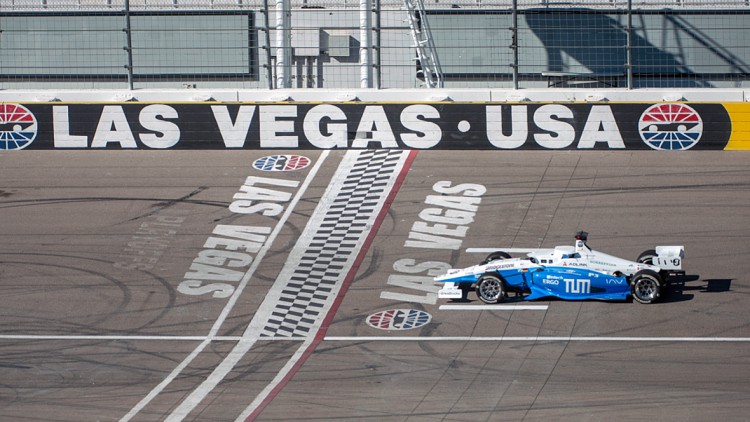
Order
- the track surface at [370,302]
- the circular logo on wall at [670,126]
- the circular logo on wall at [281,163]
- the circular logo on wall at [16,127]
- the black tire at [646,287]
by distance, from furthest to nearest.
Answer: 1. the circular logo on wall at [16,127]
2. the circular logo on wall at [281,163]
3. the circular logo on wall at [670,126]
4. the black tire at [646,287]
5. the track surface at [370,302]

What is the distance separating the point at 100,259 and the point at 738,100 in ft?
39.3

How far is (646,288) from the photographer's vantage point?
12812 mm

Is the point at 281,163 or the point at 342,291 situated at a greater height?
the point at 281,163

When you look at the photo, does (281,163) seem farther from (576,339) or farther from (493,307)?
(576,339)

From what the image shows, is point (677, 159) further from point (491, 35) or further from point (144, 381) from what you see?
point (144, 381)

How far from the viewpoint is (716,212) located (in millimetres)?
15625

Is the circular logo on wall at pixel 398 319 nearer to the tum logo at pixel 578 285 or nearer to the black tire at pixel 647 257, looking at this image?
the tum logo at pixel 578 285

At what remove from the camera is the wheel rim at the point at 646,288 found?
1275 centimetres

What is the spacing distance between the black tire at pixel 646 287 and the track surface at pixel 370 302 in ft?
0.76

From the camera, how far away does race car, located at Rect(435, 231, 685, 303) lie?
12828mm

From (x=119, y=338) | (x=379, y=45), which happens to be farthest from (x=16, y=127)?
(x=119, y=338)

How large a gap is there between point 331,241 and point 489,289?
3.19 meters

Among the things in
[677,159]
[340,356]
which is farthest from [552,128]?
[340,356]

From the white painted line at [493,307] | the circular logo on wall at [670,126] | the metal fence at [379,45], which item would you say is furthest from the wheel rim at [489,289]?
the metal fence at [379,45]
